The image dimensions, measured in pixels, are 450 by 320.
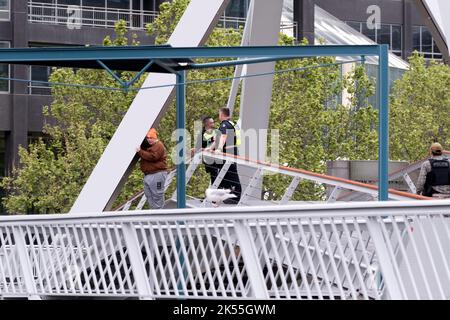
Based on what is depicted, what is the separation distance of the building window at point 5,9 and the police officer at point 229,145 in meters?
35.4

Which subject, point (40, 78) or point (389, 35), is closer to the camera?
point (40, 78)

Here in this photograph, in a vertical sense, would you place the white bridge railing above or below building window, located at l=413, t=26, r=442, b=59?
below

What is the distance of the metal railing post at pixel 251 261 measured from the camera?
11430 mm

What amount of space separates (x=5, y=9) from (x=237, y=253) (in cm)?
4446

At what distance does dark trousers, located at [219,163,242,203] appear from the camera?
20031 millimetres

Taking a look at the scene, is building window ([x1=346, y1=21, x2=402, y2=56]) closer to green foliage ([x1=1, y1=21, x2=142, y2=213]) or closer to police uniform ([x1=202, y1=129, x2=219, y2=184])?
green foliage ([x1=1, y1=21, x2=142, y2=213])

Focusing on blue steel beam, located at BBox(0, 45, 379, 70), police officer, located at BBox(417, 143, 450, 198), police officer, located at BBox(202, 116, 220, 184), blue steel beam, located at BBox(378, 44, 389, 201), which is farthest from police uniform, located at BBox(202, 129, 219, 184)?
blue steel beam, located at BBox(378, 44, 389, 201)

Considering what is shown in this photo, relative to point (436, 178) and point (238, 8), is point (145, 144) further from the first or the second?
point (238, 8)

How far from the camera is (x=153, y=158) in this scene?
19.1 m

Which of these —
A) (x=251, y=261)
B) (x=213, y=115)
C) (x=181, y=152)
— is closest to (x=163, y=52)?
(x=181, y=152)

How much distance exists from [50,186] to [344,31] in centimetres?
2066

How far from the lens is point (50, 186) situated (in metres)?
41.9

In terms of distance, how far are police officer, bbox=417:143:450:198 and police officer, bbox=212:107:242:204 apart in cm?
294
